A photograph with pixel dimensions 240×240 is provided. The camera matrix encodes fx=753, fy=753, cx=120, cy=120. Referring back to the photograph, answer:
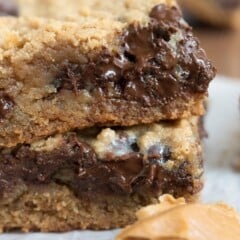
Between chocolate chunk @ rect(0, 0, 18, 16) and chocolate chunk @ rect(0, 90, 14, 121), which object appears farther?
chocolate chunk @ rect(0, 0, 18, 16)

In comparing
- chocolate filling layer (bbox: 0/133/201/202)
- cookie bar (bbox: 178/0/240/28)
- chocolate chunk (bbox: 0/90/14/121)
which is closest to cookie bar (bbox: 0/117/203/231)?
chocolate filling layer (bbox: 0/133/201/202)

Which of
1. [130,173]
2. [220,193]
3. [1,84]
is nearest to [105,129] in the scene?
[130,173]

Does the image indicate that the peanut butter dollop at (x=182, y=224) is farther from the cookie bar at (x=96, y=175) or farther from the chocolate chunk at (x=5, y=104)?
the chocolate chunk at (x=5, y=104)

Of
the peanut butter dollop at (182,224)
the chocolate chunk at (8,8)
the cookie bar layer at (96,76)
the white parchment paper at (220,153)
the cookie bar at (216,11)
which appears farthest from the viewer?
the cookie bar at (216,11)

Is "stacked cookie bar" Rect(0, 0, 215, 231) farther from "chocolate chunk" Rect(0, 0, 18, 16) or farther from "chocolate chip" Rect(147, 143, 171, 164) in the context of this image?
"chocolate chunk" Rect(0, 0, 18, 16)

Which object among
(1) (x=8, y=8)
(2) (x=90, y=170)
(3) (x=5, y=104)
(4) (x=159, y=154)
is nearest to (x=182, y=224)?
(4) (x=159, y=154)

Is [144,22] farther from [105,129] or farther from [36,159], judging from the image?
[36,159]

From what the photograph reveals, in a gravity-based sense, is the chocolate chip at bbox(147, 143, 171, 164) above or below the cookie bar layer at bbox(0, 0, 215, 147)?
below

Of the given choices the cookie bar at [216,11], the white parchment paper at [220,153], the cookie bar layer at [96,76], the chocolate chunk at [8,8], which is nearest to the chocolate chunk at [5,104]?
the cookie bar layer at [96,76]
